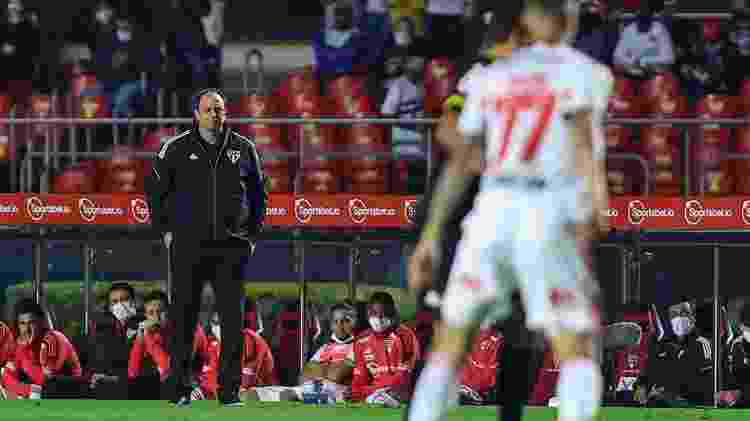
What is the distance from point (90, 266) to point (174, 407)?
2.51m

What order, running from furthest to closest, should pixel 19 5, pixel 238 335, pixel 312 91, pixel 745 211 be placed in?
pixel 19 5 < pixel 312 91 < pixel 745 211 < pixel 238 335

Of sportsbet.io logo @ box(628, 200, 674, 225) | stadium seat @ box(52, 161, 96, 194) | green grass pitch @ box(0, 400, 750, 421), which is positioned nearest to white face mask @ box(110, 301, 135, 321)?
green grass pitch @ box(0, 400, 750, 421)

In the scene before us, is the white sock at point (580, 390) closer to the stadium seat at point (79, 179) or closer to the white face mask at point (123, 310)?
the white face mask at point (123, 310)

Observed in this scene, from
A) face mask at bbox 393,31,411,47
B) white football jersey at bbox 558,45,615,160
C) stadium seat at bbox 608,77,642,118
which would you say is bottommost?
white football jersey at bbox 558,45,615,160

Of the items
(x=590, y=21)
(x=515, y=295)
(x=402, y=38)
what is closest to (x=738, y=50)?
(x=590, y=21)

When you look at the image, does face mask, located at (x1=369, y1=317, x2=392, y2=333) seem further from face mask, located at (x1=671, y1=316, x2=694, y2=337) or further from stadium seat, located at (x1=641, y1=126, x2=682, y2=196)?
stadium seat, located at (x1=641, y1=126, x2=682, y2=196)

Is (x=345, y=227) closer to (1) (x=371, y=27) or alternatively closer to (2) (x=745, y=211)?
(2) (x=745, y=211)

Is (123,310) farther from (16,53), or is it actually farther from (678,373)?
(16,53)

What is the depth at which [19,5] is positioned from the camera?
19812mm

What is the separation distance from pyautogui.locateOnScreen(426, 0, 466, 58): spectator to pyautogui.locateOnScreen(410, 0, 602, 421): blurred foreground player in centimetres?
1172

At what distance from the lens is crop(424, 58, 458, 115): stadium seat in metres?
17.6

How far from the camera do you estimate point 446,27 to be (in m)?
19.2

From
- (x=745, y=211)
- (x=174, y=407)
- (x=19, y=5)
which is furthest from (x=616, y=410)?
(x=19, y=5)

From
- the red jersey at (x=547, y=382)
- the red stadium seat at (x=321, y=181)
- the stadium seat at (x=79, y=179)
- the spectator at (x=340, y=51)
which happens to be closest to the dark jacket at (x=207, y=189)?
the red jersey at (x=547, y=382)
